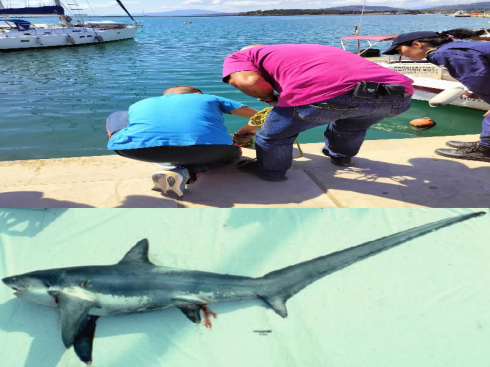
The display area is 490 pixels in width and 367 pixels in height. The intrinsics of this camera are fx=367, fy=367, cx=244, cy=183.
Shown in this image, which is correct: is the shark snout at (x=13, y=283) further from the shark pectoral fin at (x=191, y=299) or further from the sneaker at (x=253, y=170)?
the sneaker at (x=253, y=170)

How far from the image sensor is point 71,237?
76.4 inches

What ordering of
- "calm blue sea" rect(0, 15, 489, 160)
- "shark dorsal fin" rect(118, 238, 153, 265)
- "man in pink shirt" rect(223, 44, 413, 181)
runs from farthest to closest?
"calm blue sea" rect(0, 15, 489, 160), "man in pink shirt" rect(223, 44, 413, 181), "shark dorsal fin" rect(118, 238, 153, 265)

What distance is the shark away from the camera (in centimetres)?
150

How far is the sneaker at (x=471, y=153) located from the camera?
3.56 metres

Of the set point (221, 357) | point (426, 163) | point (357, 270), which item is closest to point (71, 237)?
point (221, 357)

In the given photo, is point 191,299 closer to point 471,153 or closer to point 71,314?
point 71,314

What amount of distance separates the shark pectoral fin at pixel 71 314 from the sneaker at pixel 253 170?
6.03 ft

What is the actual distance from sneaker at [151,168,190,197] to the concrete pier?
8cm

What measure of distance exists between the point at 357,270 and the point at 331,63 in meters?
1.49

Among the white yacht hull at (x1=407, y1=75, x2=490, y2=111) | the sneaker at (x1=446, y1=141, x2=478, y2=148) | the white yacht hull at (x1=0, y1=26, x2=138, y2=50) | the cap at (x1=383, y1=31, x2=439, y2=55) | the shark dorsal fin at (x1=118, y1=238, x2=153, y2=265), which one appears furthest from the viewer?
the white yacht hull at (x1=0, y1=26, x2=138, y2=50)

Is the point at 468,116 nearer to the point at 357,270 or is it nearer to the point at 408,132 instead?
the point at 408,132

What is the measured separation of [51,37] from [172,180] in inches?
1049

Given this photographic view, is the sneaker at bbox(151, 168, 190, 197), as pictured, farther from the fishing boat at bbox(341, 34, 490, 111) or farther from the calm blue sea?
the fishing boat at bbox(341, 34, 490, 111)

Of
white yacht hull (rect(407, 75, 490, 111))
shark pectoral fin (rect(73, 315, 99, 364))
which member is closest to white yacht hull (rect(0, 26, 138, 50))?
white yacht hull (rect(407, 75, 490, 111))
